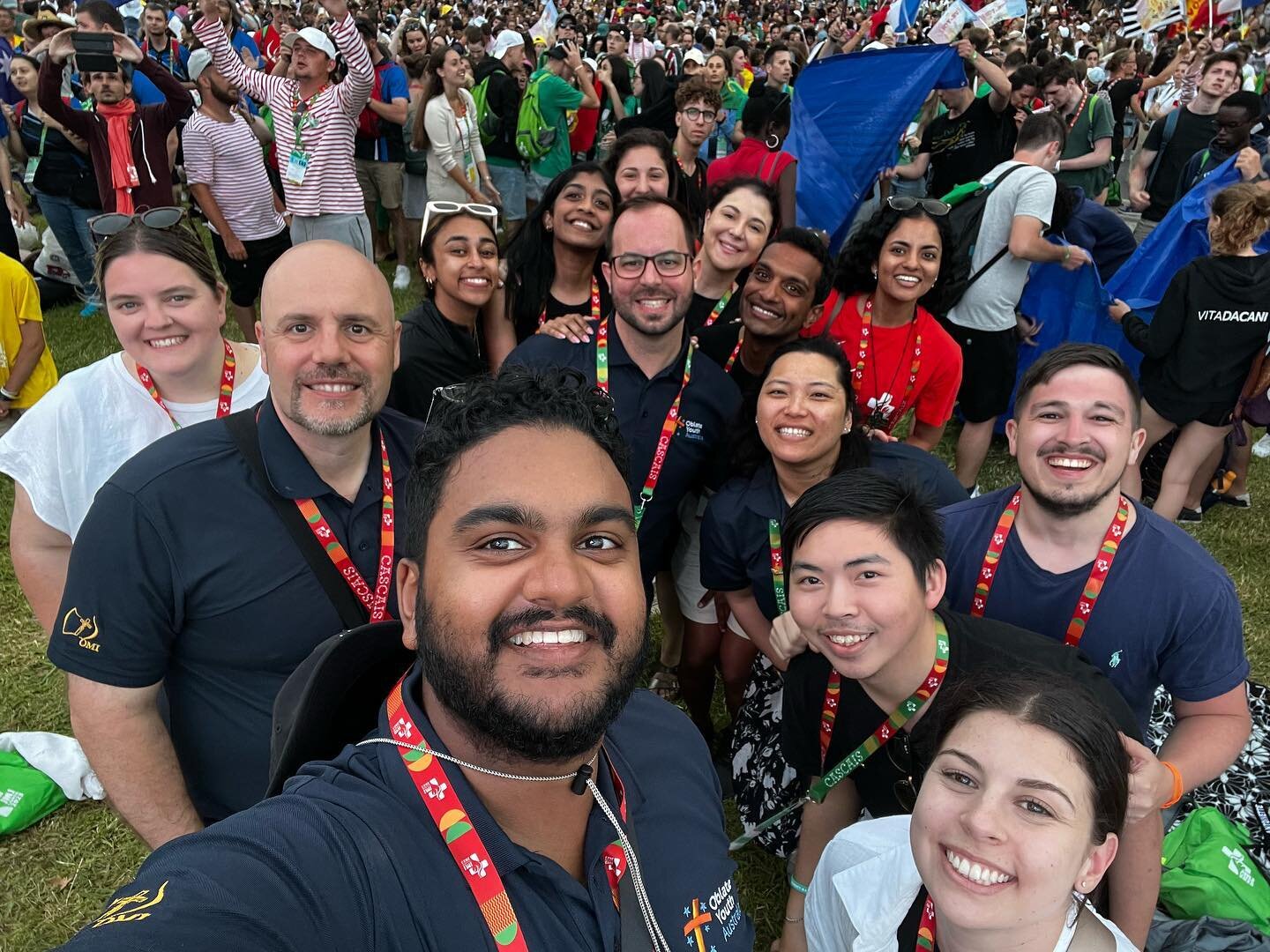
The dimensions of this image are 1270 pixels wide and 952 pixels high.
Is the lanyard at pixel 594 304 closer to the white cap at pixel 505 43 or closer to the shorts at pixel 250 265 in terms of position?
the shorts at pixel 250 265

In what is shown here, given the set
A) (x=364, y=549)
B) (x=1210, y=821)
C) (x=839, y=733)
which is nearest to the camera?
(x=364, y=549)

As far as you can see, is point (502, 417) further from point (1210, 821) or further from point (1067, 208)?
point (1067, 208)

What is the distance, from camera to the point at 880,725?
7.88ft

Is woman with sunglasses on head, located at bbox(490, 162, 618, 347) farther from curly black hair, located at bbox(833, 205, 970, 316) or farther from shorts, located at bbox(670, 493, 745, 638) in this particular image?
curly black hair, located at bbox(833, 205, 970, 316)

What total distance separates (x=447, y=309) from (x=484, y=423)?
94.2 inches

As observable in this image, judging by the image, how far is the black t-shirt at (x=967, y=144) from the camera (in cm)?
759

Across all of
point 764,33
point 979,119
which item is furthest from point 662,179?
point 764,33

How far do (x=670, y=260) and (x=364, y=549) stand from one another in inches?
66.8

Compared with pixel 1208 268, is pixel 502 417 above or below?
below

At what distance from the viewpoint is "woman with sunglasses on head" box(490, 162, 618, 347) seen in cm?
393

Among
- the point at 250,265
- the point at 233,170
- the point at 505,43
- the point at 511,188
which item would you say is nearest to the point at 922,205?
the point at 233,170

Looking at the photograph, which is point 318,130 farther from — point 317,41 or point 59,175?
point 59,175

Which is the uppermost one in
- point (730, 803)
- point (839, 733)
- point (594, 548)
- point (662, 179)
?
point (662, 179)

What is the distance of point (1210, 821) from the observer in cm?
297
